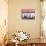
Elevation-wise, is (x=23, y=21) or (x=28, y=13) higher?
(x=28, y=13)

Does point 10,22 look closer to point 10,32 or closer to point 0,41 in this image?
point 10,32

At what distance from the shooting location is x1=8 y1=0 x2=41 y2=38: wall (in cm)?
420

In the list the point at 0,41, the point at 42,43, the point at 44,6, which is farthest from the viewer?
the point at 44,6

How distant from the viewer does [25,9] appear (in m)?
4.21

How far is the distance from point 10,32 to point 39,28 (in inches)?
32.4

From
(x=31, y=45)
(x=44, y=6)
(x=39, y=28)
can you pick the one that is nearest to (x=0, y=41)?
(x=31, y=45)

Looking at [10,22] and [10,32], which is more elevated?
[10,22]

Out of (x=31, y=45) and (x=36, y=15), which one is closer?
(x=31, y=45)

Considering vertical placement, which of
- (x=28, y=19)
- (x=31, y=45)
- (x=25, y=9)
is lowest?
(x=31, y=45)

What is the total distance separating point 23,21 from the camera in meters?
4.24

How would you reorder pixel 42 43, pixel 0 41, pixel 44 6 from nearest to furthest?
pixel 42 43 → pixel 0 41 → pixel 44 6

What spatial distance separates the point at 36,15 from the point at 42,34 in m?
0.56

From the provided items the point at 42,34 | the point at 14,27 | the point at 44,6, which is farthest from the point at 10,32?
the point at 44,6

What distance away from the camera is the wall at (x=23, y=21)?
4195 millimetres
